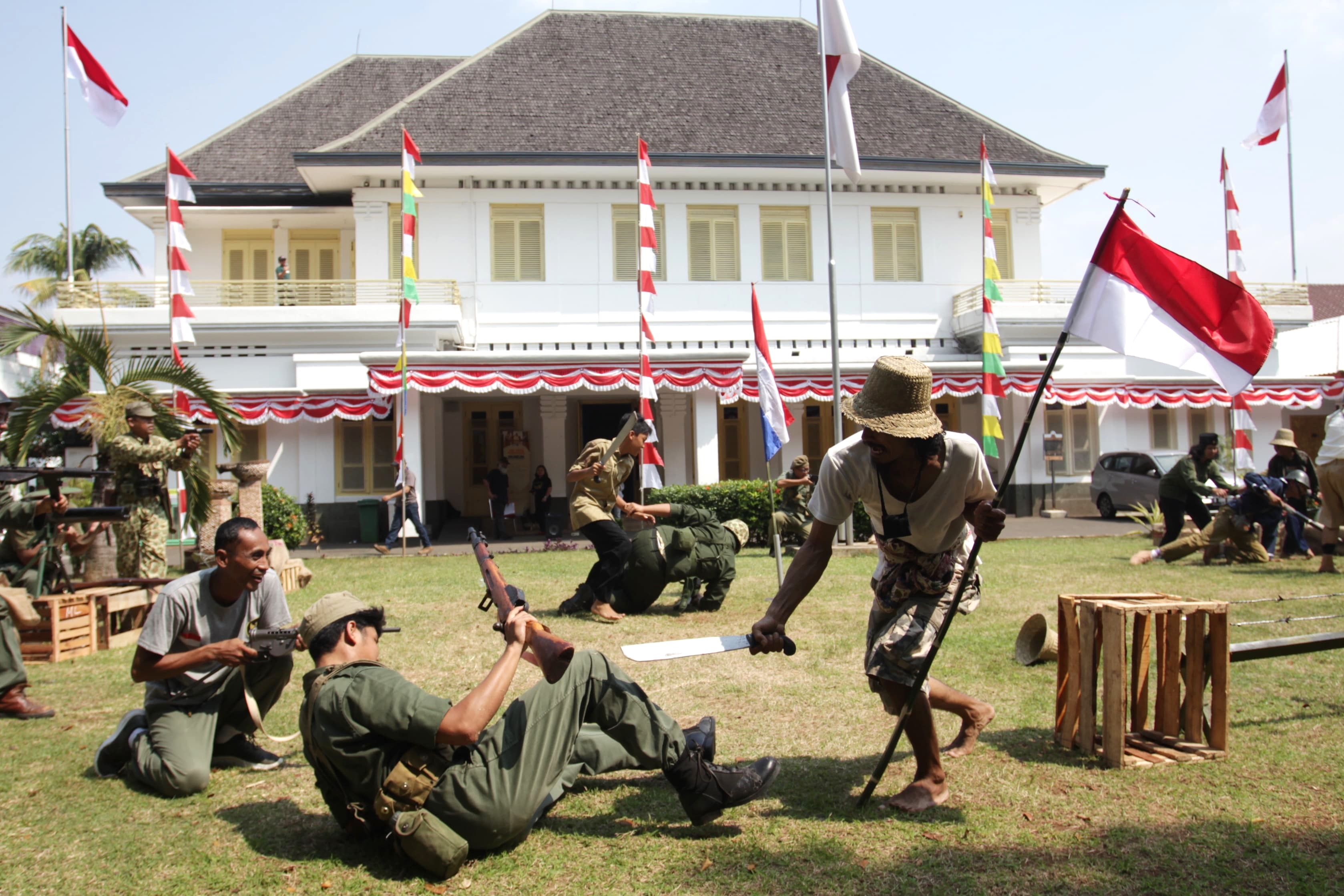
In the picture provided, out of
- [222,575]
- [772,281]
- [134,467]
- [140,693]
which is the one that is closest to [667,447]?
[772,281]

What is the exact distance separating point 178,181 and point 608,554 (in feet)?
36.1

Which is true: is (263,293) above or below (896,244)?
below

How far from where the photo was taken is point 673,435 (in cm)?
2017

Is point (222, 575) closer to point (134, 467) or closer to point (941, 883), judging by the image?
point (941, 883)

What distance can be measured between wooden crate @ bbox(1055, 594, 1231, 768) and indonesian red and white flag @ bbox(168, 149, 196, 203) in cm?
1489

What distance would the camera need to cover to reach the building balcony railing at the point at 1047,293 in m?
21.5

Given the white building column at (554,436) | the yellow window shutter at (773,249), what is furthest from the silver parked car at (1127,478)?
the white building column at (554,436)

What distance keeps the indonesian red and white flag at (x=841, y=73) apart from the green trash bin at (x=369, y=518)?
1124 cm

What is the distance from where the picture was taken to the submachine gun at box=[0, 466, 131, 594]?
666 cm

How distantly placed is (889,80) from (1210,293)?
22753 millimetres

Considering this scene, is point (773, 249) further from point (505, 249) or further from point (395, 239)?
point (395, 239)

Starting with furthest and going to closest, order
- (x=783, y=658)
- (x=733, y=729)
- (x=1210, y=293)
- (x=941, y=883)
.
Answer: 1. (x=783, y=658)
2. (x=733, y=729)
3. (x=1210, y=293)
4. (x=941, y=883)

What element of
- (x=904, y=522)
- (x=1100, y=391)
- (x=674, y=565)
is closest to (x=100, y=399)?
(x=674, y=565)

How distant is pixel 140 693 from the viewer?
6141 mm
